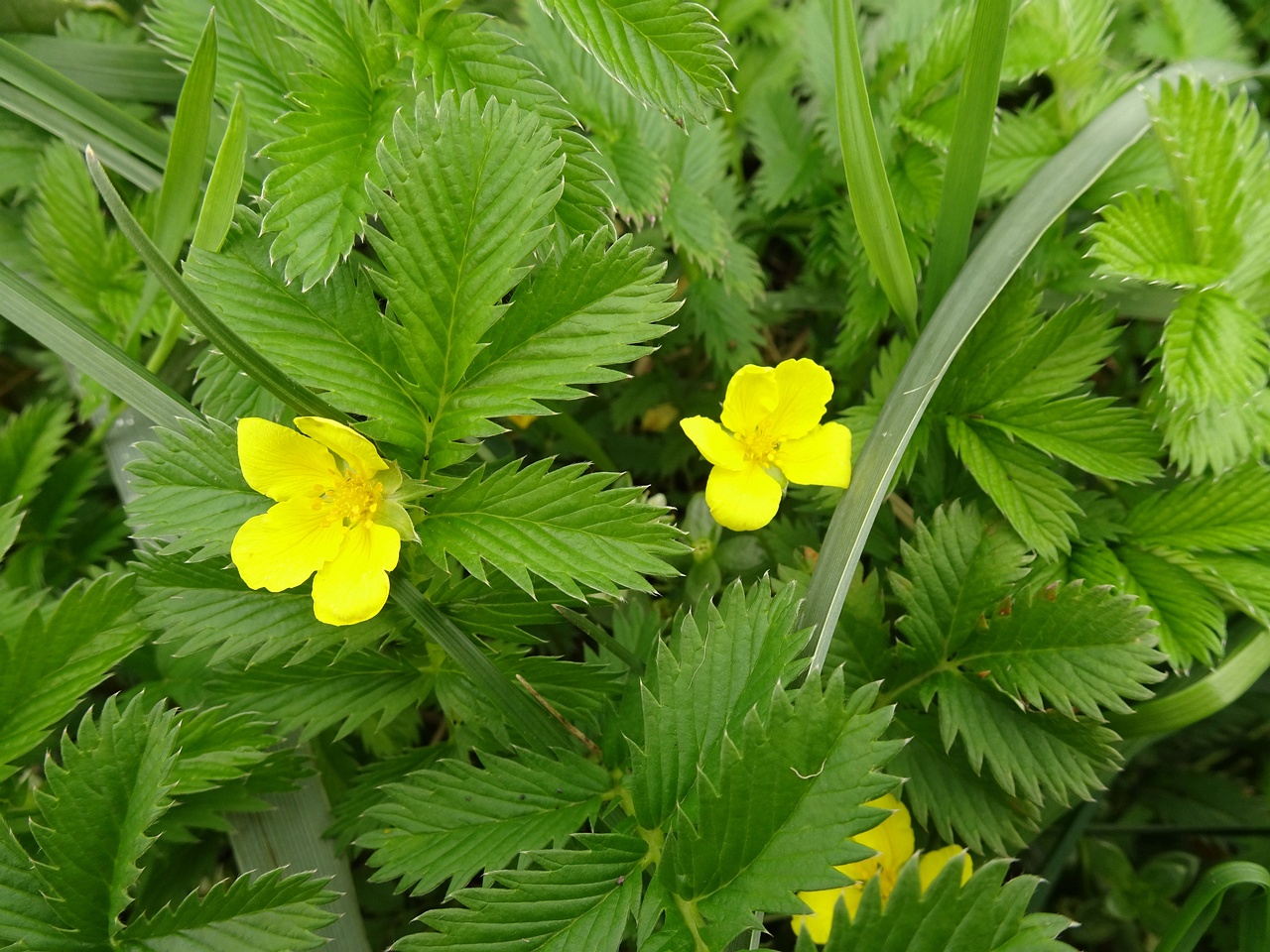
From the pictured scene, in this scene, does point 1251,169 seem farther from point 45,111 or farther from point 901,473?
point 45,111

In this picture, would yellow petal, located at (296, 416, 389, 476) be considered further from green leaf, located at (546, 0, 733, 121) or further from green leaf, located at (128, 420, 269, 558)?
green leaf, located at (546, 0, 733, 121)

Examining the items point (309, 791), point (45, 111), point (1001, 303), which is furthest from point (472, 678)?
point (45, 111)

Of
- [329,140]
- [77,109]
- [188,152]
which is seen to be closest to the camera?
[329,140]

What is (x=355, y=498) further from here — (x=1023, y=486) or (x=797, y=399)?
(x=1023, y=486)

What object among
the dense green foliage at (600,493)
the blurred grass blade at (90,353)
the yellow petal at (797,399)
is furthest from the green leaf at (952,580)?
the blurred grass blade at (90,353)

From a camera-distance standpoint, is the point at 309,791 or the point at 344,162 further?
the point at 309,791

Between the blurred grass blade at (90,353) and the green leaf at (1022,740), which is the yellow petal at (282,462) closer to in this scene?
the blurred grass blade at (90,353)

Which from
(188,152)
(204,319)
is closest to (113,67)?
(188,152)
